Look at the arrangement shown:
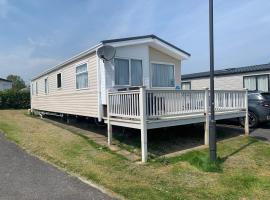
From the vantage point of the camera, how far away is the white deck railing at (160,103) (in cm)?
744

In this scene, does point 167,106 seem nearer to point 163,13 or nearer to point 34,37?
point 163,13

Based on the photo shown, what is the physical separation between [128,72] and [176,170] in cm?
536

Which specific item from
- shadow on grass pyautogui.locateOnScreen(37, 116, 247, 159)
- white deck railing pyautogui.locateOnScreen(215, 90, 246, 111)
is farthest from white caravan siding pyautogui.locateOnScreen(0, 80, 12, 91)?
white deck railing pyautogui.locateOnScreen(215, 90, 246, 111)

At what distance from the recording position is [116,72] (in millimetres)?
10203

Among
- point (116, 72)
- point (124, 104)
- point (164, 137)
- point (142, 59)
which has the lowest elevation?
point (164, 137)

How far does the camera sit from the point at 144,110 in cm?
711

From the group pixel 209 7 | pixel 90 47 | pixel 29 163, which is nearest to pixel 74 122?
pixel 90 47

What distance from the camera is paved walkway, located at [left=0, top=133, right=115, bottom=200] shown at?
472 centimetres

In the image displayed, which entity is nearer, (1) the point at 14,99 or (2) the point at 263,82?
(2) the point at 263,82

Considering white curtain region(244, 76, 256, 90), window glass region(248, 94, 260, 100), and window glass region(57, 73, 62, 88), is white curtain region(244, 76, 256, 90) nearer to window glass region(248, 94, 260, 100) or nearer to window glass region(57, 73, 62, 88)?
window glass region(248, 94, 260, 100)

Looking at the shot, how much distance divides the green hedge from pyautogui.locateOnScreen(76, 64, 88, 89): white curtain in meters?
→ 19.1

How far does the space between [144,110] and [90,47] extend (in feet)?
14.6

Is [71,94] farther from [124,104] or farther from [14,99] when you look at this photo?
[14,99]

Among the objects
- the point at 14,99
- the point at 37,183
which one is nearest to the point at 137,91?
the point at 37,183
